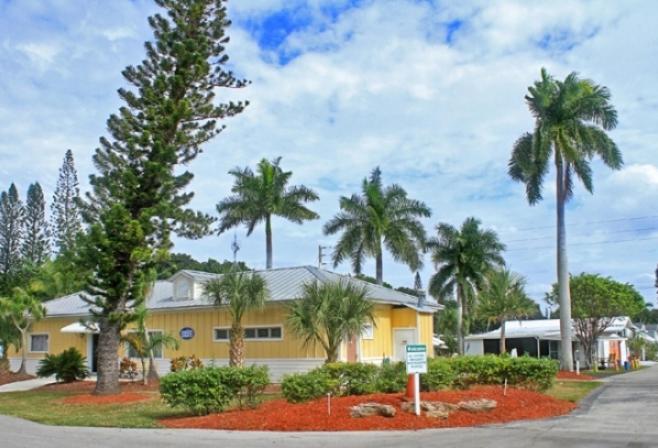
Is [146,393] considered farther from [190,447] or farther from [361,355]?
[190,447]

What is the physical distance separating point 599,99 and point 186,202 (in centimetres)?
2073

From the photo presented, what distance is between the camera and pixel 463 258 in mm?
41250

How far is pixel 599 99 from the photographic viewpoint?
33.7 metres

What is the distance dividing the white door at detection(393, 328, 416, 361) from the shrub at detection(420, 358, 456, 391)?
10090 mm

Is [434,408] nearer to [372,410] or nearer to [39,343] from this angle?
[372,410]

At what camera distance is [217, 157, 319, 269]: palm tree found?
43.2m

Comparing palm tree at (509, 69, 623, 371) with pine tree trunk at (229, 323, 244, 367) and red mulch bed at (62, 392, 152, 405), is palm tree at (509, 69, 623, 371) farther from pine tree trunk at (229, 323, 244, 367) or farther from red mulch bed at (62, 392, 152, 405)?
red mulch bed at (62, 392, 152, 405)

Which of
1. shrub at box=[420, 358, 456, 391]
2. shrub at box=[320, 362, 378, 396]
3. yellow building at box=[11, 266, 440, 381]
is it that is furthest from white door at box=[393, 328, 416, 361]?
shrub at box=[320, 362, 378, 396]

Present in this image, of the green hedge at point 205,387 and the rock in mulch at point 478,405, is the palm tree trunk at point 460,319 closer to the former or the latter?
the rock in mulch at point 478,405

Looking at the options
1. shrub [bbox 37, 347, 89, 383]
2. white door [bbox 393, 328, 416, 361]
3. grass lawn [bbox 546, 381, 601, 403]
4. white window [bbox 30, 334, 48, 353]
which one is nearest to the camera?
grass lawn [bbox 546, 381, 601, 403]

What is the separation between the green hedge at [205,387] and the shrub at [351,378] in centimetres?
208

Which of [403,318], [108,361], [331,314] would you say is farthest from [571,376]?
[108,361]

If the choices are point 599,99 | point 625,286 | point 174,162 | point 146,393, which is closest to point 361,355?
point 146,393

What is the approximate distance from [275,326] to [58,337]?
Result: 13229 millimetres
